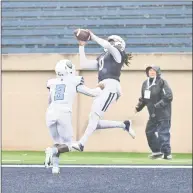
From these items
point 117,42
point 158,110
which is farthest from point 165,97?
point 117,42

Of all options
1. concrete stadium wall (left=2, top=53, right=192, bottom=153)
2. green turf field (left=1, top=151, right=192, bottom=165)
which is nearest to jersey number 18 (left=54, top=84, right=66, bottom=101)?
green turf field (left=1, top=151, right=192, bottom=165)

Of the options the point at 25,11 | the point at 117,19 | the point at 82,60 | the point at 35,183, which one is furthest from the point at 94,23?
the point at 82,60

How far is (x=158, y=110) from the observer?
8.90m

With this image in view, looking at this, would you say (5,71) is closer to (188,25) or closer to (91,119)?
(188,25)

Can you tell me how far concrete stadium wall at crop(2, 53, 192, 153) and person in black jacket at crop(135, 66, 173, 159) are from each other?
2116 mm

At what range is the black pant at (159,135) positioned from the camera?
30.8 ft

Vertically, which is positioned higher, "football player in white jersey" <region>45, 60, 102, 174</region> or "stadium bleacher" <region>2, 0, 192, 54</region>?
"stadium bleacher" <region>2, 0, 192, 54</region>

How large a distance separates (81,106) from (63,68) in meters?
6.82

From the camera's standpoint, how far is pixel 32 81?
11.9 metres

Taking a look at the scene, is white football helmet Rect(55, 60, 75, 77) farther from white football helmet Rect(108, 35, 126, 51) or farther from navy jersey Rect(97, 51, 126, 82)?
white football helmet Rect(108, 35, 126, 51)

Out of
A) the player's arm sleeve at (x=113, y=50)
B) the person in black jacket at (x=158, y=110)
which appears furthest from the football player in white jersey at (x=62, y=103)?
the person in black jacket at (x=158, y=110)

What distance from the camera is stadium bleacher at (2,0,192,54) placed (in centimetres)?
1166

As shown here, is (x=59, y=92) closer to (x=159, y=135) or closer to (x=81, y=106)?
(x=159, y=135)

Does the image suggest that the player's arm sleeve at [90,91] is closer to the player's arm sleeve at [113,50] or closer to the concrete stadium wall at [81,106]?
the player's arm sleeve at [113,50]
